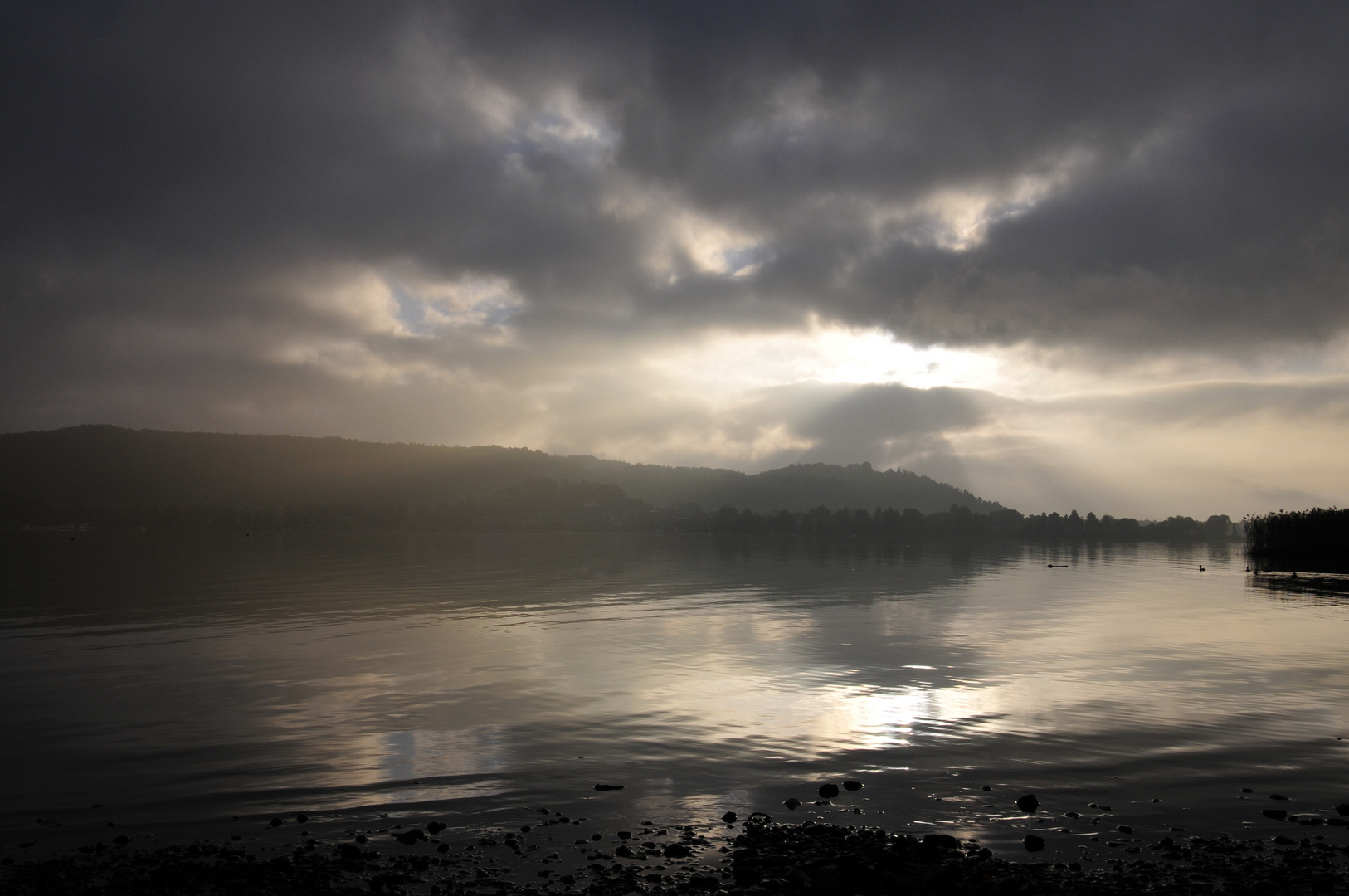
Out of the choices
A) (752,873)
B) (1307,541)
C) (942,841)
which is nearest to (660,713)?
(942,841)

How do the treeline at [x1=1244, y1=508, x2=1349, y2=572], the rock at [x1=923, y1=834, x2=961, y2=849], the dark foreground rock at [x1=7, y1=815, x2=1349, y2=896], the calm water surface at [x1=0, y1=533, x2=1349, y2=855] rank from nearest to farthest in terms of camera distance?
the dark foreground rock at [x1=7, y1=815, x2=1349, y2=896]
the rock at [x1=923, y1=834, x2=961, y2=849]
the calm water surface at [x1=0, y1=533, x2=1349, y2=855]
the treeline at [x1=1244, y1=508, x2=1349, y2=572]

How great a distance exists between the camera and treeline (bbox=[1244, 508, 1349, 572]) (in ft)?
399

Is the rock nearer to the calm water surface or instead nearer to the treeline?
the calm water surface

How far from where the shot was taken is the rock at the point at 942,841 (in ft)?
45.8

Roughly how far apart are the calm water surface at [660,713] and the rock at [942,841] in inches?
43.6

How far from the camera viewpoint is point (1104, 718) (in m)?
25.1

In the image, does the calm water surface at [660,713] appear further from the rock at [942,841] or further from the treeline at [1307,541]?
the treeline at [1307,541]

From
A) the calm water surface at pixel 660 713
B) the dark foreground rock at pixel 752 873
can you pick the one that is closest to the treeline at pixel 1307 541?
the calm water surface at pixel 660 713

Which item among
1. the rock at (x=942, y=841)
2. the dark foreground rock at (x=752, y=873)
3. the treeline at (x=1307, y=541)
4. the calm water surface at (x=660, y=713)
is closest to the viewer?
the dark foreground rock at (x=752, y=873)

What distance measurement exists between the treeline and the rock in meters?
133

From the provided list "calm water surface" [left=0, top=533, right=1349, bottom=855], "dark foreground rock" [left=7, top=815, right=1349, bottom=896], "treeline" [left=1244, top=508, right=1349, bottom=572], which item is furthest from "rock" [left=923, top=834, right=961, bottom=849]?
"treeline" [left=1244, top=508, right=1349, bottom=572]

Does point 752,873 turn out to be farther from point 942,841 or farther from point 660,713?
point 660,713

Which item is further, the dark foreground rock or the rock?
the rock

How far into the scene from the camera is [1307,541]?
5113 inches
